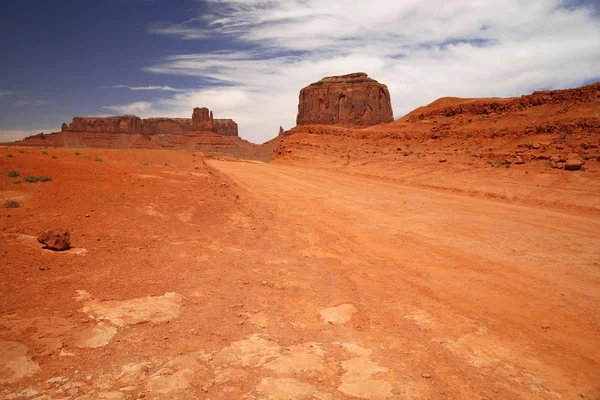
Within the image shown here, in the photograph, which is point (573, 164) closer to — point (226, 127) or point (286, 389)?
point (286, 389)

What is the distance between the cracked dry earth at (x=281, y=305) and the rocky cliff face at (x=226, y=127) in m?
158

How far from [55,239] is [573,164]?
59.0 feet

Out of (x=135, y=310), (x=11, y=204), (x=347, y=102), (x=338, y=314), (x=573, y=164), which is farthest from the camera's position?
(x=347, y=102)

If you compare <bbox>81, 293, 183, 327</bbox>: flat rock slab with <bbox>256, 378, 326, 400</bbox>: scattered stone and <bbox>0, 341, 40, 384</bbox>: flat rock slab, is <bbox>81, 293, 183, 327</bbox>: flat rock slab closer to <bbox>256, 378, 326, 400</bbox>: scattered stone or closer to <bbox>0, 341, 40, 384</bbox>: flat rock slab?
<bbox>0, 341, 40, 384</bbox>: flat rock slab

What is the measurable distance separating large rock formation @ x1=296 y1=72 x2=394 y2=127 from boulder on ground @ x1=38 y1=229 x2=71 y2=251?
79.7 metres

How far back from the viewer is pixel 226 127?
161125 mm

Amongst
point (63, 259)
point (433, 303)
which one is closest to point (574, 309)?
point (433, 303)

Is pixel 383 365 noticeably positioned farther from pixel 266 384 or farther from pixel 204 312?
pixel 204 312

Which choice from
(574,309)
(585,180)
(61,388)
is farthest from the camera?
(585,180)

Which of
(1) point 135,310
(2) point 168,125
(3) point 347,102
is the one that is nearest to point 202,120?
(2) point 168,125

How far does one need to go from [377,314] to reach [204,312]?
2.09m

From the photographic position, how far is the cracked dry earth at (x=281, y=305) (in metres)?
2.99

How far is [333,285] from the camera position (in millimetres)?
5008

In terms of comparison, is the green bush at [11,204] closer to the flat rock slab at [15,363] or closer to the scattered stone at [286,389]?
the flat rock slab at [15,363]
